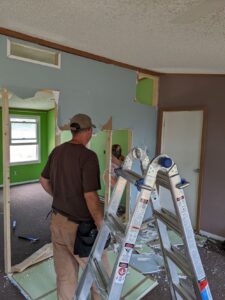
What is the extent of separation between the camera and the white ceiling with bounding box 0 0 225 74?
1488 millimetres

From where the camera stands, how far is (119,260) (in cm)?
104

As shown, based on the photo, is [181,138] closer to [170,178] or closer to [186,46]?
[186,46]

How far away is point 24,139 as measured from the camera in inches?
243

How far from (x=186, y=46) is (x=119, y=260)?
1946mm

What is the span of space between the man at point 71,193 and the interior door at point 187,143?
2384 mm

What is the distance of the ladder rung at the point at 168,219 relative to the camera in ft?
3.90

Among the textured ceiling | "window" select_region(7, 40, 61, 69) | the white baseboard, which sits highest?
"window" select_region(7, 40, 61, 69)

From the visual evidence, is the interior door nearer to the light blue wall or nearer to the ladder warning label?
the light blue wall

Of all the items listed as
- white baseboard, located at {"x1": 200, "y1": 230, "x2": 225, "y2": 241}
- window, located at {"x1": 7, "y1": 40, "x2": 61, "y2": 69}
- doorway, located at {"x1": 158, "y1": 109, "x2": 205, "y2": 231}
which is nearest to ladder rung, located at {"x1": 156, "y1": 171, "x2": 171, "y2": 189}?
window, located at {"x1": 7, "y1": 40, "x2": 61, "y2": 69}

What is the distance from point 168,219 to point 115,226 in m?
0.29

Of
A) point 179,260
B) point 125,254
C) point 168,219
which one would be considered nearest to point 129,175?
point 168,219

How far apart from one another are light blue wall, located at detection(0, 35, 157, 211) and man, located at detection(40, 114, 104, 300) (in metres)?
1.07

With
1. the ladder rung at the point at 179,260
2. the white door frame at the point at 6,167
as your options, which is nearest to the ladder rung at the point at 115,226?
the ladder rung at the point at 179,260

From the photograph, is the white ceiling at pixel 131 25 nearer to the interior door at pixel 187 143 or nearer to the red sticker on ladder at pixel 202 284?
the interior door at pixel 187 143
